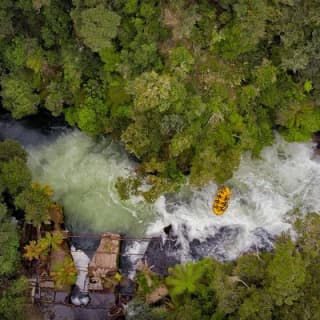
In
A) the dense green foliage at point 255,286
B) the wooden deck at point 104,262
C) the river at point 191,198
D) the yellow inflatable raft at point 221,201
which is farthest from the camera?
the river at point 191,198

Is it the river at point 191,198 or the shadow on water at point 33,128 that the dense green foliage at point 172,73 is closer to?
the river at point 191,198

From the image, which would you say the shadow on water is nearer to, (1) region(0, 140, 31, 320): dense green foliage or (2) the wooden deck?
(1) region(0, 140, 31, 320): dense green foliage

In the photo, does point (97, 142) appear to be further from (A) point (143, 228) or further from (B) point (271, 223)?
(B) point (271, 223)

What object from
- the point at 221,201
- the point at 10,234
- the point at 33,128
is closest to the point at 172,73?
the point at 221,201

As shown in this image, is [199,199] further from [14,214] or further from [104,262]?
[14,214]

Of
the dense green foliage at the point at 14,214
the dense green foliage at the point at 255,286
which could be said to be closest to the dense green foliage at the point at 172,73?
the dense green foliage at the point at 14,214

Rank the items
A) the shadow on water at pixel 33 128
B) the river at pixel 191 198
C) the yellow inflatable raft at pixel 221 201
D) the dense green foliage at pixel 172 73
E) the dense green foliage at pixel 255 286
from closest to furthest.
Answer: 1. the dense green foliage at pixel 255 286
2. the dense green foliage at pixel 172 73
3. the yellow inflatable raft at pixel 221 201
4. the river at pixel 191 198
5. the shadow on water at pixel 33 128

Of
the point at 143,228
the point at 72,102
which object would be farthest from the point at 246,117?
the point at 72,102

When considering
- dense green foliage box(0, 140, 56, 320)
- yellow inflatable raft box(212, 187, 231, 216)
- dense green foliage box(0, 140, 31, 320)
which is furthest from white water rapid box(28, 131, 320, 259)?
dense green foliage box(0, 140, 31, 320)
